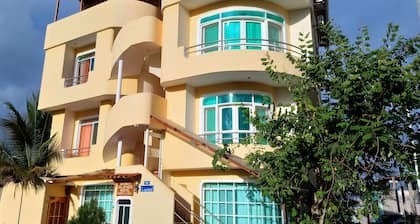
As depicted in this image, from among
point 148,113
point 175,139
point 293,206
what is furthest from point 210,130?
point 293,206

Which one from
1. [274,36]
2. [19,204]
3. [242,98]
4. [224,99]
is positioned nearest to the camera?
[242,98]

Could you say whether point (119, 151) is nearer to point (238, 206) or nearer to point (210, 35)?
point (238, 206)

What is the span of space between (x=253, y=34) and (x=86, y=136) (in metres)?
8.82

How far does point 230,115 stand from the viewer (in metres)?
12.1

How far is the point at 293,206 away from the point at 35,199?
1046cm

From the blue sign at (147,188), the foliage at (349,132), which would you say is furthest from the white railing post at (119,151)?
the foliage at (349,132)

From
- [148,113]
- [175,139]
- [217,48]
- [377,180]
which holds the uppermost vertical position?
[217,48]

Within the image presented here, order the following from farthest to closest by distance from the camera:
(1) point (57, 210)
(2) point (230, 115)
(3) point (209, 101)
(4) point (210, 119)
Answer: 1. (1) point (57, 210)
2. (3) point (209, 101)
3. (4) point (210, 119)
4. (2) point (230, 115)

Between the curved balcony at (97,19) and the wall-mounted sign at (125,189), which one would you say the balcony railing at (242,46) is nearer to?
the curved balcony at (97,19)

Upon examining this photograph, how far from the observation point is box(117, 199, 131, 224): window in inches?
440

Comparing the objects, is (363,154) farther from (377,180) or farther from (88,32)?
(88,32)

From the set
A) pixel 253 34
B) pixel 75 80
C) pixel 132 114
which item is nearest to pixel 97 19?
pixel 75 80

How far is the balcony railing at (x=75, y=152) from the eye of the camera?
1538 centimetres

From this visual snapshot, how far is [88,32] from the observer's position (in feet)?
52.1
